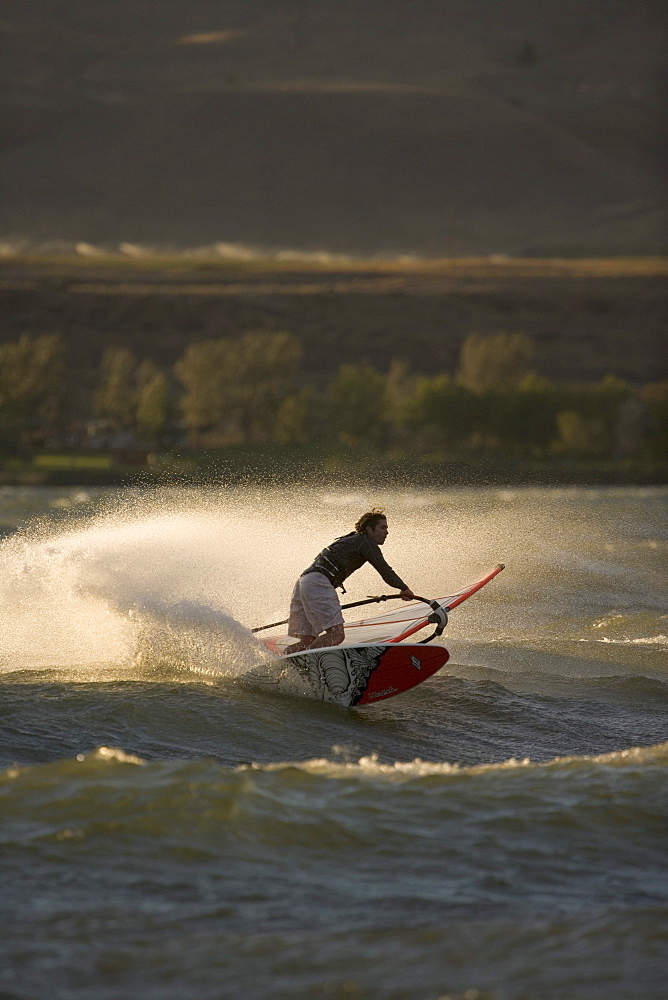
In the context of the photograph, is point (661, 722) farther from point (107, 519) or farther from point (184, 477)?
point (184, 477)

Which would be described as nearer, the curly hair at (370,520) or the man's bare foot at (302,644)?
the curly hair at (370,520)

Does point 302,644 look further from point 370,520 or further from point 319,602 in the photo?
point 370,520

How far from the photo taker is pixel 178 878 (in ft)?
24.8

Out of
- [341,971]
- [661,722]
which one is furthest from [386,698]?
[341,971]

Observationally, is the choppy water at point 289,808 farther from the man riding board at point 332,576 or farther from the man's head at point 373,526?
the man's head at point 373,526

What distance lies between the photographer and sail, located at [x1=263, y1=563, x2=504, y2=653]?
1457 cm

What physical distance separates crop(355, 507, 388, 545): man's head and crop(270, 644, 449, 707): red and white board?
4.11 ft

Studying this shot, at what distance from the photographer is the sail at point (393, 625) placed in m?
14.6

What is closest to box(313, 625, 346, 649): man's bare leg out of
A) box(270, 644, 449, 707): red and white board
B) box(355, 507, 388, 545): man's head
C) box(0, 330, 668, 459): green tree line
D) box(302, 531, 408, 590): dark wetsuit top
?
box(270, 644, 449, 707): red and white board

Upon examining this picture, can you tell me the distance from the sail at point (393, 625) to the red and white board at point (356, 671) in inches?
37.5

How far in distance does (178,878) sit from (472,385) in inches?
5920

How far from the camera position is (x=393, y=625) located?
50.0 feet

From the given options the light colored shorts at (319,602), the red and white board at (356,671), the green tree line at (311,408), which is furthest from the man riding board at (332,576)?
the green tree line at (311,408)

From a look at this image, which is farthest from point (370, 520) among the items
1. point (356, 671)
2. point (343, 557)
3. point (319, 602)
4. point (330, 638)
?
point (356, 671)
